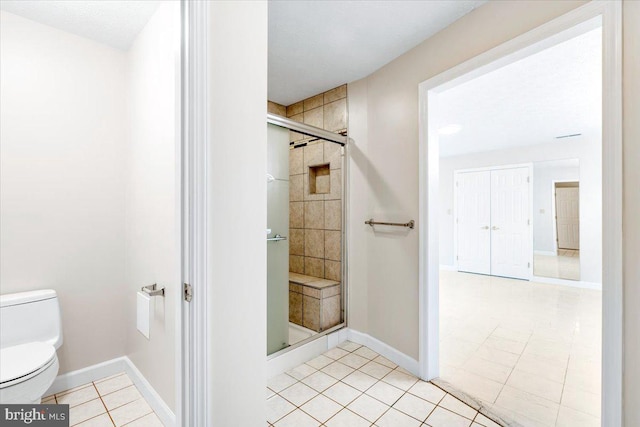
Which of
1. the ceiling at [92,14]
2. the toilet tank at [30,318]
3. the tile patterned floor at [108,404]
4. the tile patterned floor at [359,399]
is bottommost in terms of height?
the tile patterned floor at [359,399]

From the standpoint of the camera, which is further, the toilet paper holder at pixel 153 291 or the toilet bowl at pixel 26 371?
the toilet paper holder at pixel 153 291

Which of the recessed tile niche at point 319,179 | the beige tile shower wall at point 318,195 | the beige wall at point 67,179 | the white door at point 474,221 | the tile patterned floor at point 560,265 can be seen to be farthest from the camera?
the white door at point 474,221

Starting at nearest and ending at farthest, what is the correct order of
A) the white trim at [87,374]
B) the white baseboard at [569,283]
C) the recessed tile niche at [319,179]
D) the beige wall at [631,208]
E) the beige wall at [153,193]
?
1. the beige wall at [631,208]
2. the beige wall at [153,193]
3. the white trim at [87,374]
4. the recessed tile niche at [319,179]
5. the white baseboard at [569,283]

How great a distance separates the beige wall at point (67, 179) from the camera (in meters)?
1.76

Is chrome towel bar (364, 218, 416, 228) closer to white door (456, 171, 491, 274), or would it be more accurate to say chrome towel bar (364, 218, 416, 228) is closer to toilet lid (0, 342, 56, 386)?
toilet lid (0, 342, 56, 386)

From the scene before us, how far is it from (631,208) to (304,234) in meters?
2.49

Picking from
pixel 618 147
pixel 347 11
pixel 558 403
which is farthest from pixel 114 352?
pixel 618 147

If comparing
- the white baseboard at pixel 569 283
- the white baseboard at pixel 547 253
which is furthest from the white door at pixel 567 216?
the white baseboard at pixel 569 283

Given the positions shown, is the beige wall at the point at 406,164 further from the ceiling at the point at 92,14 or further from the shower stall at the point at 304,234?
the ceiling at the point at 92,14

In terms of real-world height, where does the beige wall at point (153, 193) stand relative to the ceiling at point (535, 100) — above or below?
below

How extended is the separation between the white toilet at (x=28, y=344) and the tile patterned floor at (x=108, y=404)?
31 centimetres

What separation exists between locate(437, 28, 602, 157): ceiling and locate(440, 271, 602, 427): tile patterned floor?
2036mm

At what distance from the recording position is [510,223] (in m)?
5.39

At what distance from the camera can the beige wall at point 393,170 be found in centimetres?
191
